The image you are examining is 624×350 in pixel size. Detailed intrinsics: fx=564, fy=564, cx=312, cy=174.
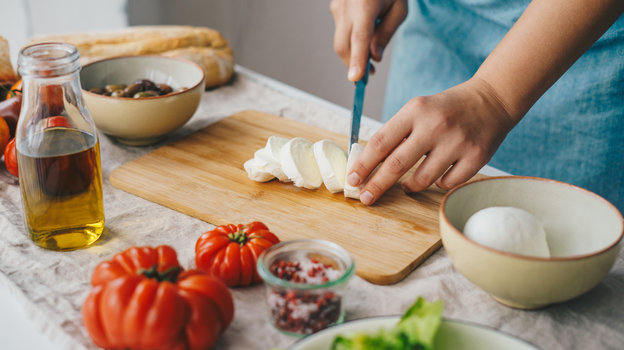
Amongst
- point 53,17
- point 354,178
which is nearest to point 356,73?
point 354,178

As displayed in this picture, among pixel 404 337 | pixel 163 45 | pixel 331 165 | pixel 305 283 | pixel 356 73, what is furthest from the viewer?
pixel 163 45

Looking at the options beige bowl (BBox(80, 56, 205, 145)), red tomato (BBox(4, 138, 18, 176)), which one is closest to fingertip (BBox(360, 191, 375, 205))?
beige bowl (BBox(80, 56, 205, 145))

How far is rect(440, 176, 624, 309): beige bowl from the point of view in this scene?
789mm

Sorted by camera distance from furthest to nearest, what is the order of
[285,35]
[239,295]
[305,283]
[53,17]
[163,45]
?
[285,35], [53,17], [163,45], [239,295], [305,283]

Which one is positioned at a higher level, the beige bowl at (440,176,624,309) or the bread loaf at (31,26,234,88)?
the beige bowl at (440,176,624,309)

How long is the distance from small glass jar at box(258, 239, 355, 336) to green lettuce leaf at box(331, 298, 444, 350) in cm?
11

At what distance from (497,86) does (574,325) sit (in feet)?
1.60

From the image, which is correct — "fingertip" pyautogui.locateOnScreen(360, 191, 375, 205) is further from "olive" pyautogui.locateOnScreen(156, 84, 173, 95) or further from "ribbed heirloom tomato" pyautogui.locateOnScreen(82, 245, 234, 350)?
"olive" pyautogui.locateOnScreen(156, 84, 173, 95)

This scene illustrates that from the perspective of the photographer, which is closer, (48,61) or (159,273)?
(159,273)

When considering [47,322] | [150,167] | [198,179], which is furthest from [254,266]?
[150,167]

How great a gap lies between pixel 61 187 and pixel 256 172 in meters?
0.42

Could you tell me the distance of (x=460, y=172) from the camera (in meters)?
1.15

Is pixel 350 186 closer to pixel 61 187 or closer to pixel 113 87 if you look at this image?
pixel 61 187

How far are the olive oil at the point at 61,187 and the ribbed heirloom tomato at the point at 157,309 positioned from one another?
0.83 ft
